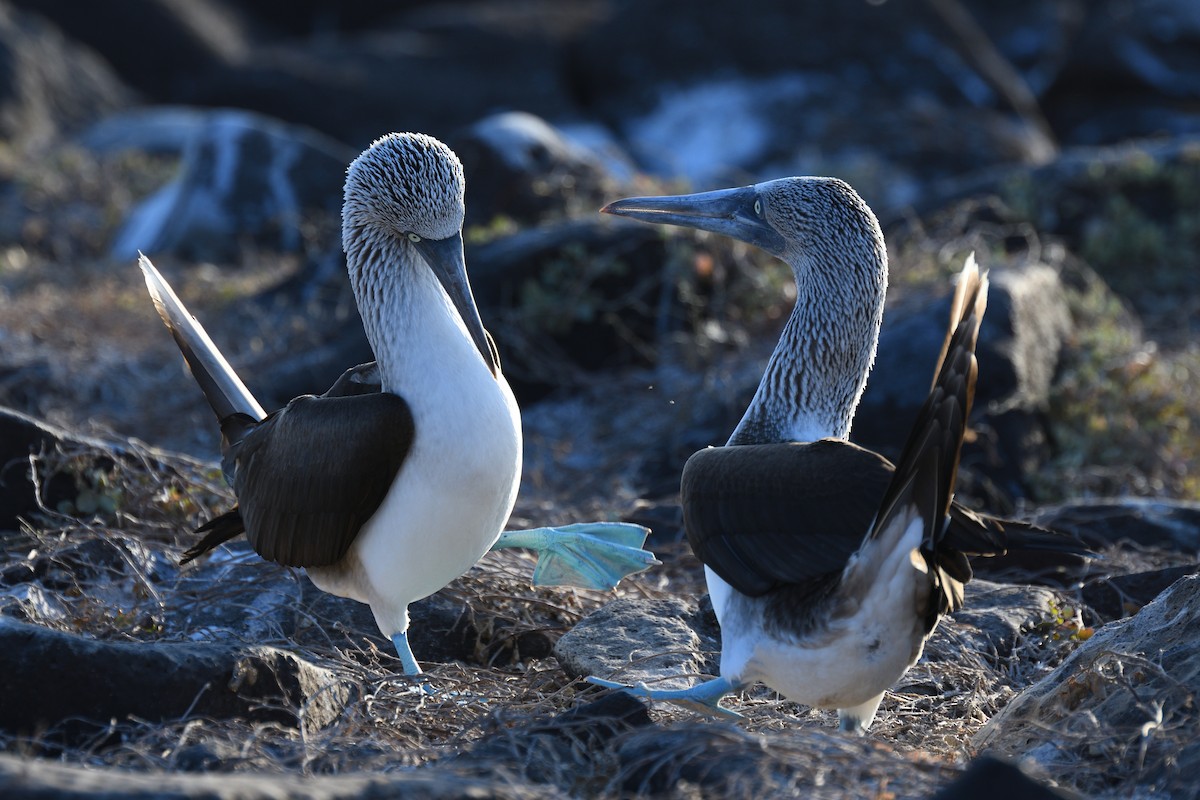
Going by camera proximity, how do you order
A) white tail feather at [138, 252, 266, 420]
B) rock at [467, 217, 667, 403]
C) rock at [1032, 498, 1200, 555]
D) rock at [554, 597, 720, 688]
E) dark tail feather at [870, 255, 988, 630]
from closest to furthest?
dark tail feather at [870, 255, 988, 630], rock at [554, 597, 720, 688], white tail feather at [138, 252, 266, 420], rock at [1032, 498, 1200, 555], rock at [467, 217, 667, 403]

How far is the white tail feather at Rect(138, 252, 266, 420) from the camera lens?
15.3ft

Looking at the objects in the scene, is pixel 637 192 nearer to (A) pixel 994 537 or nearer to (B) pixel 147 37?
(A) pixel 994 537

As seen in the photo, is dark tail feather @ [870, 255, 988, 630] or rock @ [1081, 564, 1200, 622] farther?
rock @ [1081, 564, 1200, 622]

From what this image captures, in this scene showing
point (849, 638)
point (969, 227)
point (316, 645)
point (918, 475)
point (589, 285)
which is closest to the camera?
point (918, 475)

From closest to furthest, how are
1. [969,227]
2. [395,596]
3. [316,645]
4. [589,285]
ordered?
1. [395,596]
2. [316,645]
3. [589,285]
4. [969,227]

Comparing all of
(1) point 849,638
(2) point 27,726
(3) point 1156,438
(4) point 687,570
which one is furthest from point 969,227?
(2) point 27,726

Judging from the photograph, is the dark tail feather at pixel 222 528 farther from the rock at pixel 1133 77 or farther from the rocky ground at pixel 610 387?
the rock at pixel 1133 77

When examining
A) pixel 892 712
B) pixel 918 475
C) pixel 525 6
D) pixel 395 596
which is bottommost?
pixel 892 712

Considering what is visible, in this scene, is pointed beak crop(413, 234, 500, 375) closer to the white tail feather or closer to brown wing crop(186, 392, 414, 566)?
brown wing crop(186, 392, 414, 566)

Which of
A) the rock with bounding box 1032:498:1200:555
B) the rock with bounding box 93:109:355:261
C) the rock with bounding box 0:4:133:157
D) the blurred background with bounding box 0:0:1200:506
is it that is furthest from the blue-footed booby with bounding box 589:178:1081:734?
the rock with bounding box 0:4:133:157

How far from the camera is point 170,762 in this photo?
3.19m

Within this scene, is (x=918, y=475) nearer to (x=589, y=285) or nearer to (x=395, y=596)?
(x=395, y=596)

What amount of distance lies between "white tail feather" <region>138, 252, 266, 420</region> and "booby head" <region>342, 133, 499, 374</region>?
0.77 m

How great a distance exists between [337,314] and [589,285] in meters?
Answer: 1.50
